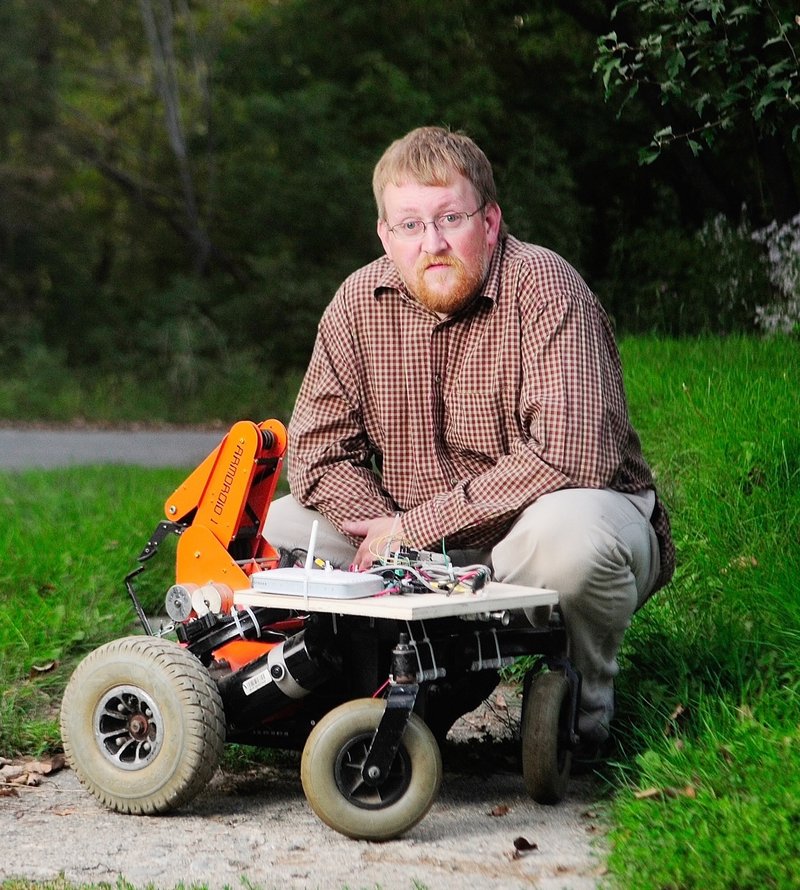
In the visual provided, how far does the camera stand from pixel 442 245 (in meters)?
3.58

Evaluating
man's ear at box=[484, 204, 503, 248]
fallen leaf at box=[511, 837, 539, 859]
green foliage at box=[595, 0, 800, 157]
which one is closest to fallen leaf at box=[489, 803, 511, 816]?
fallen leaf at box=[511, 837, 539, 859]

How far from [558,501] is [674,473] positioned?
7.32 feet

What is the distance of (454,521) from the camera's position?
139 inches

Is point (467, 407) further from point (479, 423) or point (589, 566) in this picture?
point (589, 566)

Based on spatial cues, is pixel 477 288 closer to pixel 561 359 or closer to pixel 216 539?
pixel 561 359

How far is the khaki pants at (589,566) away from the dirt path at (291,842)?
10.8 inches

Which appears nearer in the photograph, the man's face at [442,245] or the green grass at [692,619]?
the green grass at [692,619]

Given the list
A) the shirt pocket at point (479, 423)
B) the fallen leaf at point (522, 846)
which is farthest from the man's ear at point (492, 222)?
the fallen leaf at point (522, 846)

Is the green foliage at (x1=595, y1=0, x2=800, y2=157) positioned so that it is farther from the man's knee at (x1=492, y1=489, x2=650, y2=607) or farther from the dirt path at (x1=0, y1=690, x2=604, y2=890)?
the dirt path at (x1=0, y1=690, x2=604, y2=890)

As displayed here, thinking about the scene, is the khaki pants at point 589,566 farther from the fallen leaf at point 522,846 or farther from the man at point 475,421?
the fallen leaf at point 522,846

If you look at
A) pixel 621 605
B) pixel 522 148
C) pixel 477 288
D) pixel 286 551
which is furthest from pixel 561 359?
pixel 522 148

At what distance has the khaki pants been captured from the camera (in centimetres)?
330

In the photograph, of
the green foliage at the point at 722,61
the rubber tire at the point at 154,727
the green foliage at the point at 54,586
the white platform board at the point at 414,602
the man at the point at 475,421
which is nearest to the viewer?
the white platform board at the point at 414,602

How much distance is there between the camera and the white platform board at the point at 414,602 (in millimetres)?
2924
